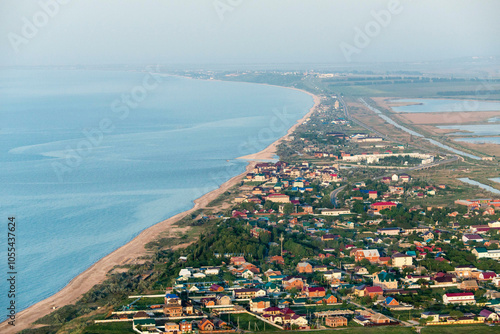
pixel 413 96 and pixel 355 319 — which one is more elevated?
pixel 413 96

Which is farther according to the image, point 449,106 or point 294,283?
point 449,106

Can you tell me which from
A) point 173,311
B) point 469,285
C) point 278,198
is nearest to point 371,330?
point 469,285

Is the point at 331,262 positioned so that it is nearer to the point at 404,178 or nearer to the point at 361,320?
the point at 361,320

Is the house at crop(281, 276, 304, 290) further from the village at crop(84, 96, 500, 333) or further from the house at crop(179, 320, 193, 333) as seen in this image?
the house at crop(179, 320, 193, 333)

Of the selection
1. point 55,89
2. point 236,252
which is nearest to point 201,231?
point 236,252

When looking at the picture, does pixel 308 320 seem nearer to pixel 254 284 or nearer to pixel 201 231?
pixel 254 284
